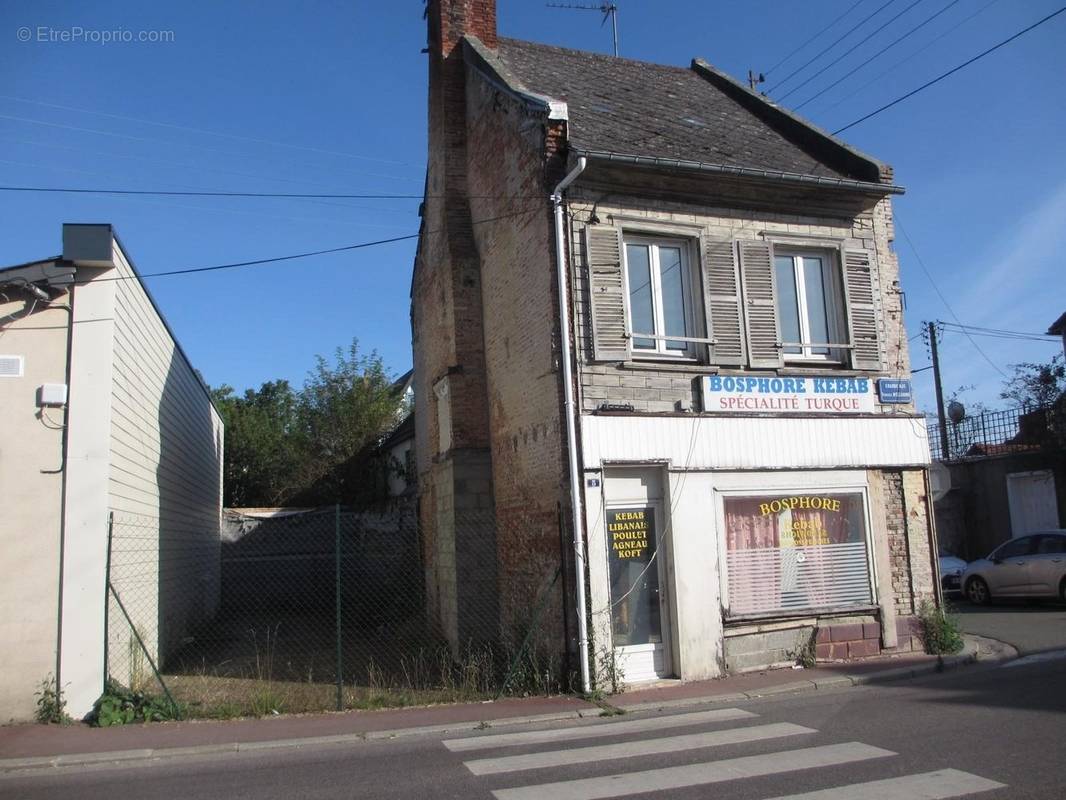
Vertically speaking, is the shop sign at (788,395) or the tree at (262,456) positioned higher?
the tree at (262,456)

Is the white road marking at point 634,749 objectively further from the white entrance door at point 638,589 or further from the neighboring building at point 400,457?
the neighboring building at point 400,457

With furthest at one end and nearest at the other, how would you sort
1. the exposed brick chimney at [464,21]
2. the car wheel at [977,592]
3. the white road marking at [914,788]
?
the car wheel at [977,592], the exposed brick chimney at [464,21], the white road marking at [914,788]

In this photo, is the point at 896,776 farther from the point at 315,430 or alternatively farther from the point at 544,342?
the point at 315,430

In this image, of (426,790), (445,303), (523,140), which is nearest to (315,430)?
(445,303)

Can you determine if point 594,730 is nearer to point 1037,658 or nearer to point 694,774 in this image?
point 694,774

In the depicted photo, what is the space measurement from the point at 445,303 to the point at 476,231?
49.7 inches

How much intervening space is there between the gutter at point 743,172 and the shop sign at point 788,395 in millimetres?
2575

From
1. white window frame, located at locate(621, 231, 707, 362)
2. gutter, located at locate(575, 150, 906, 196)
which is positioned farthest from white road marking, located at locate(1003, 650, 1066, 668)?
gutter, located at locate(575, 150, 906, 196)

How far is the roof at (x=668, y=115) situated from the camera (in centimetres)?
1134

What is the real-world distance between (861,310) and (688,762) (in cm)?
729

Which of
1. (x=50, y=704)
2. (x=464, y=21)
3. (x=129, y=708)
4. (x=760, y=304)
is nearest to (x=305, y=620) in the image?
(x=129, y=708)

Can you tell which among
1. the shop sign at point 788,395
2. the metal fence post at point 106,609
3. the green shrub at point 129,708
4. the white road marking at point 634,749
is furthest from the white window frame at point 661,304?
the green shrub at point 129,708

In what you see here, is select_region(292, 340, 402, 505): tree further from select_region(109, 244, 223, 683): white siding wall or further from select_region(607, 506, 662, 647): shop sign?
select_region(607, 506, 662, 647): shop sign

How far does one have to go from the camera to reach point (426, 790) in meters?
6.20
